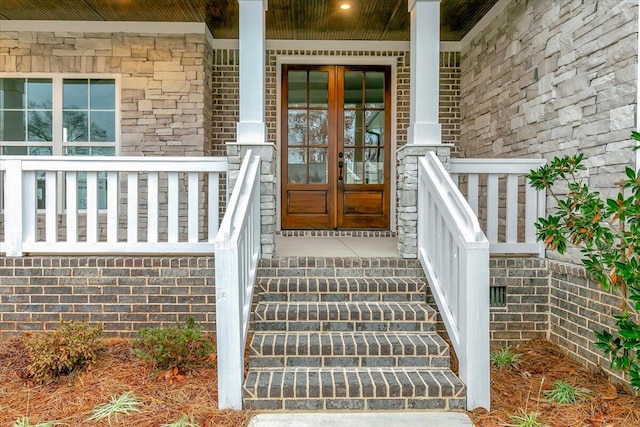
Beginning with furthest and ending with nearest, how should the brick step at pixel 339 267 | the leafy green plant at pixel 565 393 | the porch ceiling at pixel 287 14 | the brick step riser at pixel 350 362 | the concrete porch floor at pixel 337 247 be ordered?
the porch ceiling at pixel 287 14 < the concrete porch floor at pixel 337 247 < the brick step at pixel 339 267 < the brick step riser at pixel 350 362 < the leafy green plant at pixel 565 393

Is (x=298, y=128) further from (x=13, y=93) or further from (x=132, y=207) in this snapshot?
(x=13, y=93)

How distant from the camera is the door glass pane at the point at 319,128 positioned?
590 cm

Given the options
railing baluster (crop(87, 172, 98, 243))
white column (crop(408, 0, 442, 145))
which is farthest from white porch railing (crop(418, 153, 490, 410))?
railing baluster (crop(87, 172, 98, 243))

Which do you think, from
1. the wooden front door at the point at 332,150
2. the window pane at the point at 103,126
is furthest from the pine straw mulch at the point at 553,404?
the window pane at the point at 103,126

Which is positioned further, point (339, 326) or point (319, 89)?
point (319, 89)

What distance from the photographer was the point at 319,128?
19.4 feet

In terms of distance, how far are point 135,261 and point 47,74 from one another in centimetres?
329

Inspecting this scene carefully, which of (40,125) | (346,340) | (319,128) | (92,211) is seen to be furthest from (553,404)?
(40,125)

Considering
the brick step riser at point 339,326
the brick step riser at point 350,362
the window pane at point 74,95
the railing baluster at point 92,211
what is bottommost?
the brick step riser at point 350,362

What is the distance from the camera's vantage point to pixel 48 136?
17.9 ft

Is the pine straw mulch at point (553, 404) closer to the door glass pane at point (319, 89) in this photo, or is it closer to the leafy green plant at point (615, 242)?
the leafy green plant at point (615, 242)

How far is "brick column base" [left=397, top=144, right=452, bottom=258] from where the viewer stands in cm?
370

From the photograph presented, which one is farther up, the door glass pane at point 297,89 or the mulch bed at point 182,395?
the door glass pane at point 297,89

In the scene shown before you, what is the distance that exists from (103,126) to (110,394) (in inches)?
149
